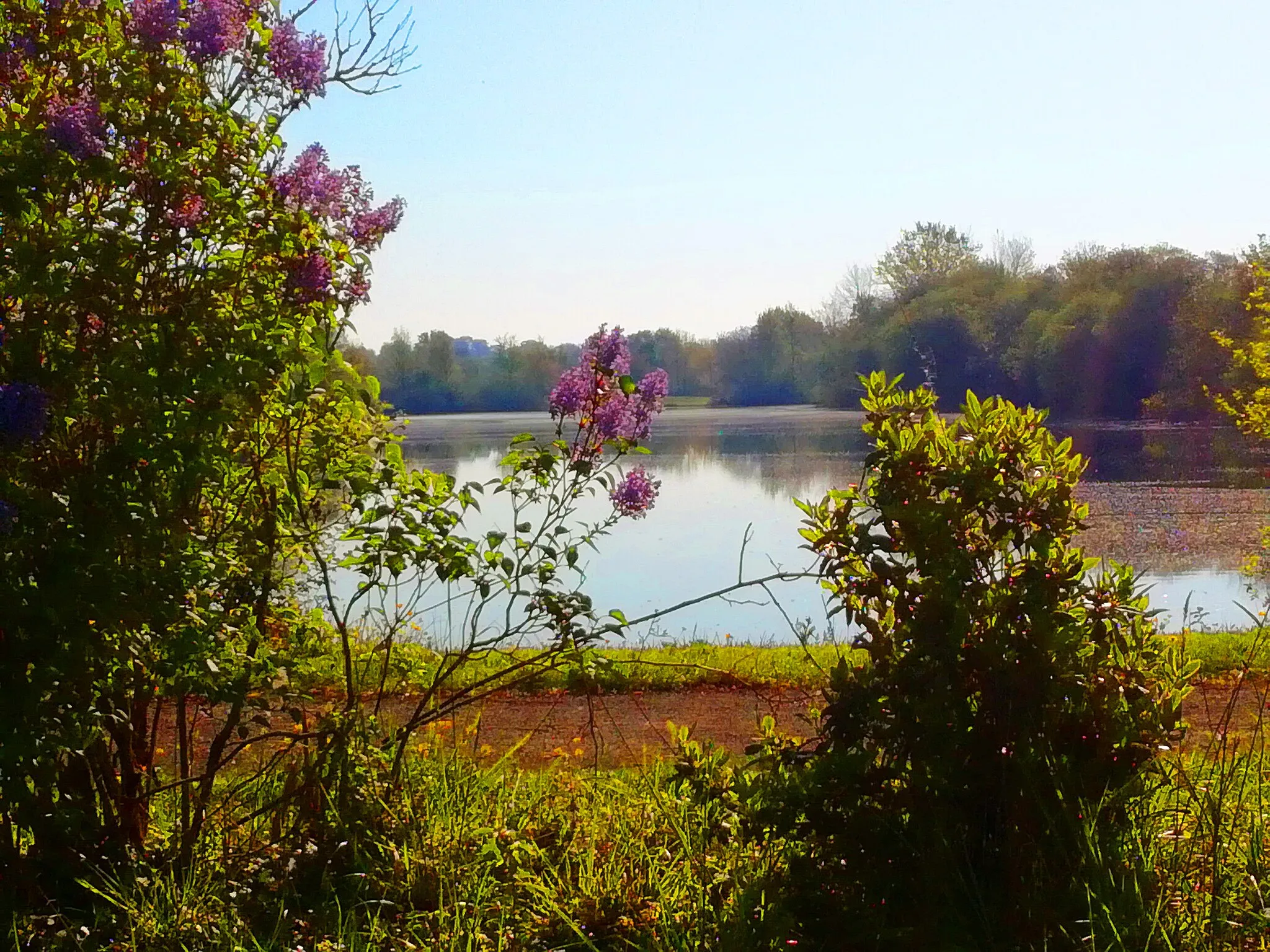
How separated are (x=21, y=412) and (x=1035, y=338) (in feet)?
121

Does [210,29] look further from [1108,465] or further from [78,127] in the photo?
[1108,465]

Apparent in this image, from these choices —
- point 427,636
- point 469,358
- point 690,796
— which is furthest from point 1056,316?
point 690,796

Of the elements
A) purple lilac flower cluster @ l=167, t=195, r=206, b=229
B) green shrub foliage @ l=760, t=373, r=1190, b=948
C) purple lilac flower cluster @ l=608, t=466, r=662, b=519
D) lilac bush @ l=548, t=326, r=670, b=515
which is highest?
purple lilac flower cluster @ l=167, t=195, r=206, b=229

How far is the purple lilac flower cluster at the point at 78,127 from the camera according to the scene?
8.75 feet

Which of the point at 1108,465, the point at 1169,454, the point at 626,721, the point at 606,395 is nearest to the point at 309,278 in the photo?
the point at 606,395

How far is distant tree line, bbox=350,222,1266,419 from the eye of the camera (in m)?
33.1

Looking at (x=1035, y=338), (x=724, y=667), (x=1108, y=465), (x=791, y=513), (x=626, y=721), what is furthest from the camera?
(x=1035, y=338)

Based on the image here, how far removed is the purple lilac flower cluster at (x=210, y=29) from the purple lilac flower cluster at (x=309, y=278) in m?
0.54

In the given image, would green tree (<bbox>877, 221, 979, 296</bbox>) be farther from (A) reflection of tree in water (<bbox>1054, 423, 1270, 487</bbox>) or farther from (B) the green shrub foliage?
(B) the green shrub foliage

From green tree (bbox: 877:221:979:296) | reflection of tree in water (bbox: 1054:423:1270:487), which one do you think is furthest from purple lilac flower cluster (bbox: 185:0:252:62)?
green tree (bbox: 877:221:979:296)

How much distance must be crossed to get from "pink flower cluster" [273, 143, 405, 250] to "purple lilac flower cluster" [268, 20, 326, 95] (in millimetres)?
253

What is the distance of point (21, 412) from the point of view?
2566 millimetres

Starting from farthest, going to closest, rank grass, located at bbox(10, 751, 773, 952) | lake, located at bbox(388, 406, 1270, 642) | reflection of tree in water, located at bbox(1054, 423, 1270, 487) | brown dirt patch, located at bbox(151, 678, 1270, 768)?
reflection of tree in water, located at bbox(1054, 423, 1270, 487) < lake, located at bbox(388, 406, 1270, 642) < brown dirt patch, located at bbox(151, 678, 1270, 768) < grass, located at bbox(10, 751, 773, 952)

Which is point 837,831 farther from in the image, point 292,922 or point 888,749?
point 292,922
